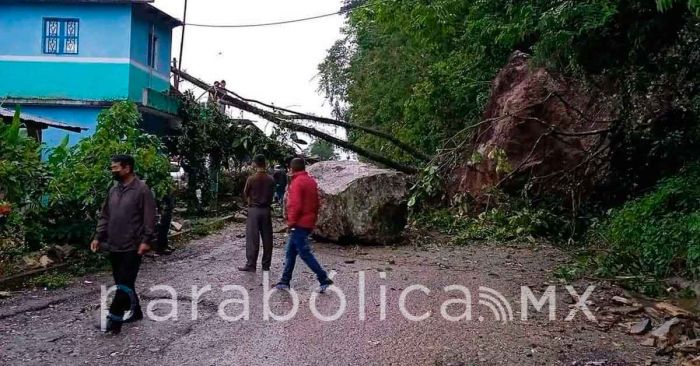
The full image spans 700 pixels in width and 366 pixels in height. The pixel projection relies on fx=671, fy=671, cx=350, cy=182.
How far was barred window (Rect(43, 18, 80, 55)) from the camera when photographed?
1809 cm

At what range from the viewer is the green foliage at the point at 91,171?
33.1 ft

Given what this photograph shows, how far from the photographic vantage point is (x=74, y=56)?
1800 cm

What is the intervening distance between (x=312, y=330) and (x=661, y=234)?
19.8 ft

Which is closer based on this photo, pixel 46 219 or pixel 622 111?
pixel 46 219

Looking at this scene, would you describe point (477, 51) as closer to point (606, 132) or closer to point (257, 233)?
point (606, 132)

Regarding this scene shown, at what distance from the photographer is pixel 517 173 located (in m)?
15.7

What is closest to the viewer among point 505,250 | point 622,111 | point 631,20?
point 631,20

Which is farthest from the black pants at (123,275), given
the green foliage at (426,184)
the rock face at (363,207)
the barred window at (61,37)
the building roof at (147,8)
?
the barred window at (61,37)

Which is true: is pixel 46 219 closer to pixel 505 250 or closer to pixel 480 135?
pixel 505 250

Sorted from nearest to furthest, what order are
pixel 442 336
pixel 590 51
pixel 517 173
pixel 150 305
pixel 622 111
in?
pixel 442 336, pixel 150 305, pixel 590 51, pixel 622 111, pixel 517 173

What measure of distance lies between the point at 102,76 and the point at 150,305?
468 inches

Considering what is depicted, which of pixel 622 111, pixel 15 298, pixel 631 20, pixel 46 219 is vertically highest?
pixel 631 20

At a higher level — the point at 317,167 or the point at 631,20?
the point at 631,20

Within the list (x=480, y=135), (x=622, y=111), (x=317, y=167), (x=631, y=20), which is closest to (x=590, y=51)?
(x=631, y=20)
